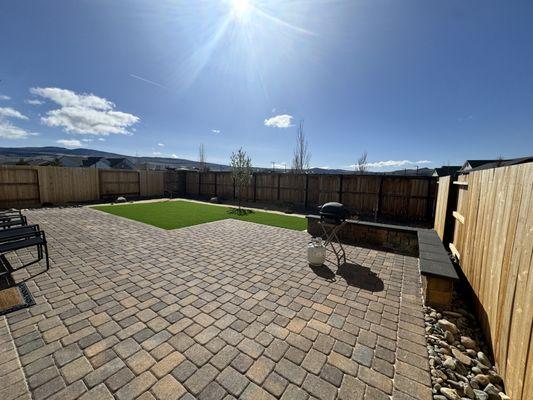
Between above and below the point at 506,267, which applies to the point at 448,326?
below

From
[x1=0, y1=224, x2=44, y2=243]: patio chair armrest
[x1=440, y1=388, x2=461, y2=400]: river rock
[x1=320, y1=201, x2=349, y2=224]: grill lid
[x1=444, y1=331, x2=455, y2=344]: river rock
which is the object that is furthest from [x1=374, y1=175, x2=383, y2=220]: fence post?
[x1=0, y1=224, x2=44, y2=243]: patio chair armrest

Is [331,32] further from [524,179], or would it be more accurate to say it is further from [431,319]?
[431,319]

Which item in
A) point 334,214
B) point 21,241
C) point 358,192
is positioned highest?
point 358,192

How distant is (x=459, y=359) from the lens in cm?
225

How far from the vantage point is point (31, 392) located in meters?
1.77

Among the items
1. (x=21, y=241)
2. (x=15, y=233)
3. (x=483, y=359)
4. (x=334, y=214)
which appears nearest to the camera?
(x=483, y=359)

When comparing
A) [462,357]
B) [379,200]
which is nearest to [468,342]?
[462,357]

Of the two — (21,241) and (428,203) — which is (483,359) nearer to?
(21,241)

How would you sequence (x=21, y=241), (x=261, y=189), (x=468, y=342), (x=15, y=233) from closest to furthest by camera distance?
(x=468, y=342), (x=21, y=241), (x=15, y=233), (x=261, y=189)

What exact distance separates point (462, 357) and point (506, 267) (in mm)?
1026

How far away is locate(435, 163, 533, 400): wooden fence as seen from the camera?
1.67 m

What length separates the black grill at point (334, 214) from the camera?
203 inches

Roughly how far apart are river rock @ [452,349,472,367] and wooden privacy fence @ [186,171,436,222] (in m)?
9.18

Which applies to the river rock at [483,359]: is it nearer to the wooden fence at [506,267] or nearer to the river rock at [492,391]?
the wooden fence at [506,267]
